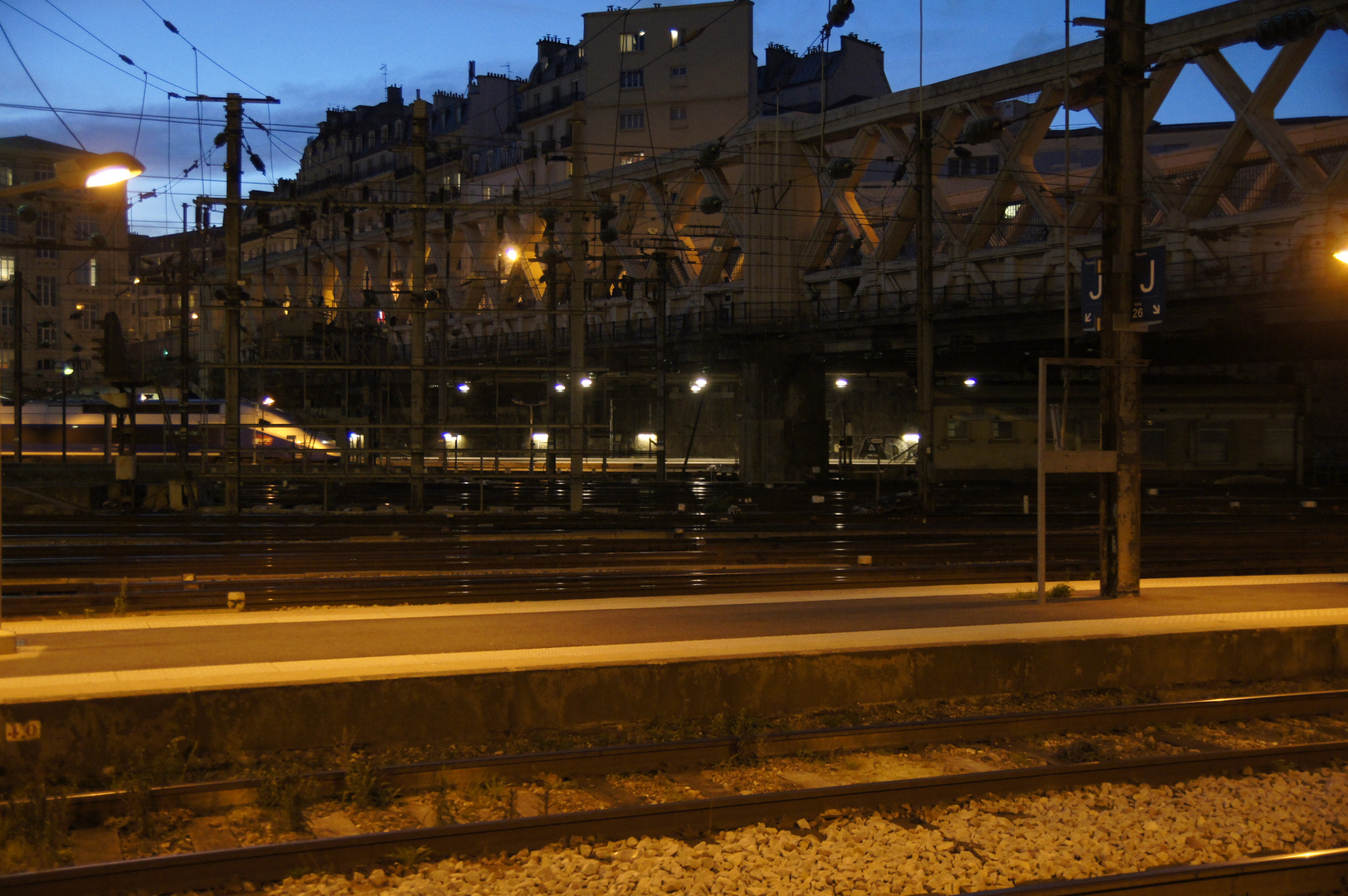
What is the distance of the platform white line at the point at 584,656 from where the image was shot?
26.1 ft

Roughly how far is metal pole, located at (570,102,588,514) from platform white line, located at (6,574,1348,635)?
10.1m

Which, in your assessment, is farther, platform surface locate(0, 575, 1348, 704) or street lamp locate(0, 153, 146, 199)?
platform surface locate(0, 575, 1348, 704)

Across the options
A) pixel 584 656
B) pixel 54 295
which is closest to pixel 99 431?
pixel 54 295

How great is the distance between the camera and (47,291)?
73625 millimetres

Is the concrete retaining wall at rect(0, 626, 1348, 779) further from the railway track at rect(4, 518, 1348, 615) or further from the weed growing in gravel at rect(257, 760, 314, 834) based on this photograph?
the railway track at rect(4, 518, 1348, 615)

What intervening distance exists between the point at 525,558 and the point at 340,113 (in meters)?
92.2

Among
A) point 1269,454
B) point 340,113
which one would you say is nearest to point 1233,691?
point 1269,454

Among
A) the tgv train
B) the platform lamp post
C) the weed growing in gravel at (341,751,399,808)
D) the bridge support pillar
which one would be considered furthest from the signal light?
the tgv train

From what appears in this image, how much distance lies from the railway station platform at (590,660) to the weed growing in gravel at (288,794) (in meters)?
1.06

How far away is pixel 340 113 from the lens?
99.4 meters

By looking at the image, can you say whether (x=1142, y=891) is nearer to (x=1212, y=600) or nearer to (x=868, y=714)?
(x=868, y=714)

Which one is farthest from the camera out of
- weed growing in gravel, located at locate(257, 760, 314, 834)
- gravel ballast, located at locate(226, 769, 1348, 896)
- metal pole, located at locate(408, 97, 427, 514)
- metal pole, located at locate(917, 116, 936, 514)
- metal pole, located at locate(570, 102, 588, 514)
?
metal pole, located at locate(917, 116, 936, 514)

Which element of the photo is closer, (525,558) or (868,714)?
(868,714)

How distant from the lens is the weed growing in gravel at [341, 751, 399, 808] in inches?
272
